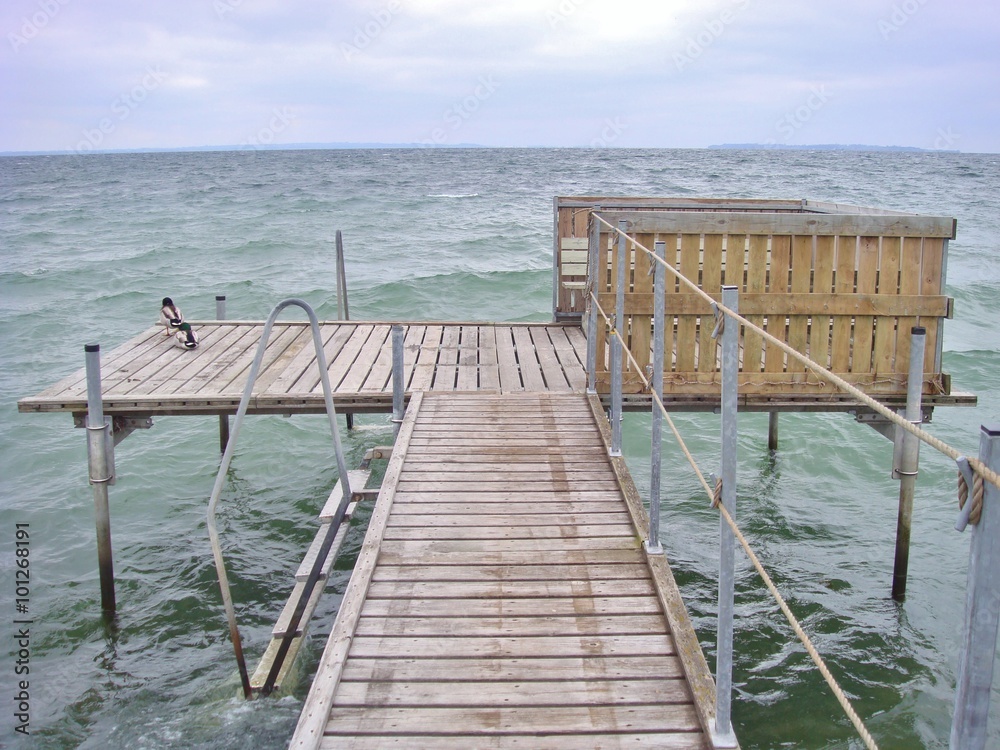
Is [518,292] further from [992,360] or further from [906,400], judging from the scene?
[906,400]

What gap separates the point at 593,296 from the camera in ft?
23.5

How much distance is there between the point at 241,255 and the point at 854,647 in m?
27.9

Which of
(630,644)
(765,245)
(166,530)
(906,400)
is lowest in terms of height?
(166,530)

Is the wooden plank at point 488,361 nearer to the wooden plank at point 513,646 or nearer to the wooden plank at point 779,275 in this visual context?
the wooden plank at point 779,275

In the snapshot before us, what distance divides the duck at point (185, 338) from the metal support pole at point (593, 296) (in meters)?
4.46

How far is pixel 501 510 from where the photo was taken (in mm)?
5750

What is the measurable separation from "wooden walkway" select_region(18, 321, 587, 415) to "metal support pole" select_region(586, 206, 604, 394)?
42cm

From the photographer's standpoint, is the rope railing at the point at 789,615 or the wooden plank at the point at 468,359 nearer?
the rope railing at the point at 789,615

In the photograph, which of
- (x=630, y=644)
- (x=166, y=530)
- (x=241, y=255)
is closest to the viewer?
(x=630, y=644)

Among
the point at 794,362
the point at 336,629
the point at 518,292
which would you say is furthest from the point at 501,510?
the point at 518,292

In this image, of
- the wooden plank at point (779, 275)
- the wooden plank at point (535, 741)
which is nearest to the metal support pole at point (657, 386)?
the wooden plank at point (535, 741)

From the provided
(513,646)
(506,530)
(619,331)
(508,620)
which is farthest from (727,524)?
(619,331)

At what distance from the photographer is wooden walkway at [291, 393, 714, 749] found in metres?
3.67

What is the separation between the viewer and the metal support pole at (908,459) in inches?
260
